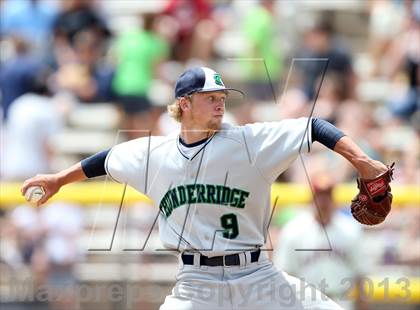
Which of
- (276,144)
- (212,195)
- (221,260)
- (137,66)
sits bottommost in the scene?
(221,260)

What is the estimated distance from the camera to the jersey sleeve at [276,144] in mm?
6180

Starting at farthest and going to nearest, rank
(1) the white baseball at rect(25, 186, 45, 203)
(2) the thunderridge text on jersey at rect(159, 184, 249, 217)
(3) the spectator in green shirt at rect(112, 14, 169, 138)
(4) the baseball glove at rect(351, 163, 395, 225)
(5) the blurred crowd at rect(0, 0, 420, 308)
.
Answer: (3) the spectator in green shirt at rect(112, 14, 169, 138), (5) the blurred crowd at rect(0, 0, 420, 308), (1) the white baseball at rect(25, 186, 45, 203), (2) the thunderridge text on jersey at rect(159, 184, 249, 217), (4) the baseball glove at rect(351, 163, 395, 225)

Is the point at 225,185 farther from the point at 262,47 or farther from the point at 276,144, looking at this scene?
the point at 262,47

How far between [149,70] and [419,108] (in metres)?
2.71

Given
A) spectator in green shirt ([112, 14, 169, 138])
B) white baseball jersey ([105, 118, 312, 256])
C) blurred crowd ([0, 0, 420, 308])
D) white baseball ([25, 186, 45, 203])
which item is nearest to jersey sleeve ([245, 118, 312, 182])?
white baseball jersey ([105, 118, 312, 256])

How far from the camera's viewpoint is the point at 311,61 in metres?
11.2

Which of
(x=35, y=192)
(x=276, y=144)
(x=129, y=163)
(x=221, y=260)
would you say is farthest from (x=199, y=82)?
(x=35, y=192)

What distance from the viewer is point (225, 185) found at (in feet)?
20.7

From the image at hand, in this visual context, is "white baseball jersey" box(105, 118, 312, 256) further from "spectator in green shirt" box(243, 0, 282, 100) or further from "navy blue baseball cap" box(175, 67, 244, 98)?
"spectator in green shirt" box(243, 0, 282, 100)

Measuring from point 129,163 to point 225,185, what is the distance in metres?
0.60

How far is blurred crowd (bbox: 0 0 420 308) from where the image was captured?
10.5m

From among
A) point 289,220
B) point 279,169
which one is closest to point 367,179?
point 279,169

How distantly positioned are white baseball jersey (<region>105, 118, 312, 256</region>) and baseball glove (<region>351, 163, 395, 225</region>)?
1.30 feet

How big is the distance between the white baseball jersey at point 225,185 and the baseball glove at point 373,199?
0.40 m
